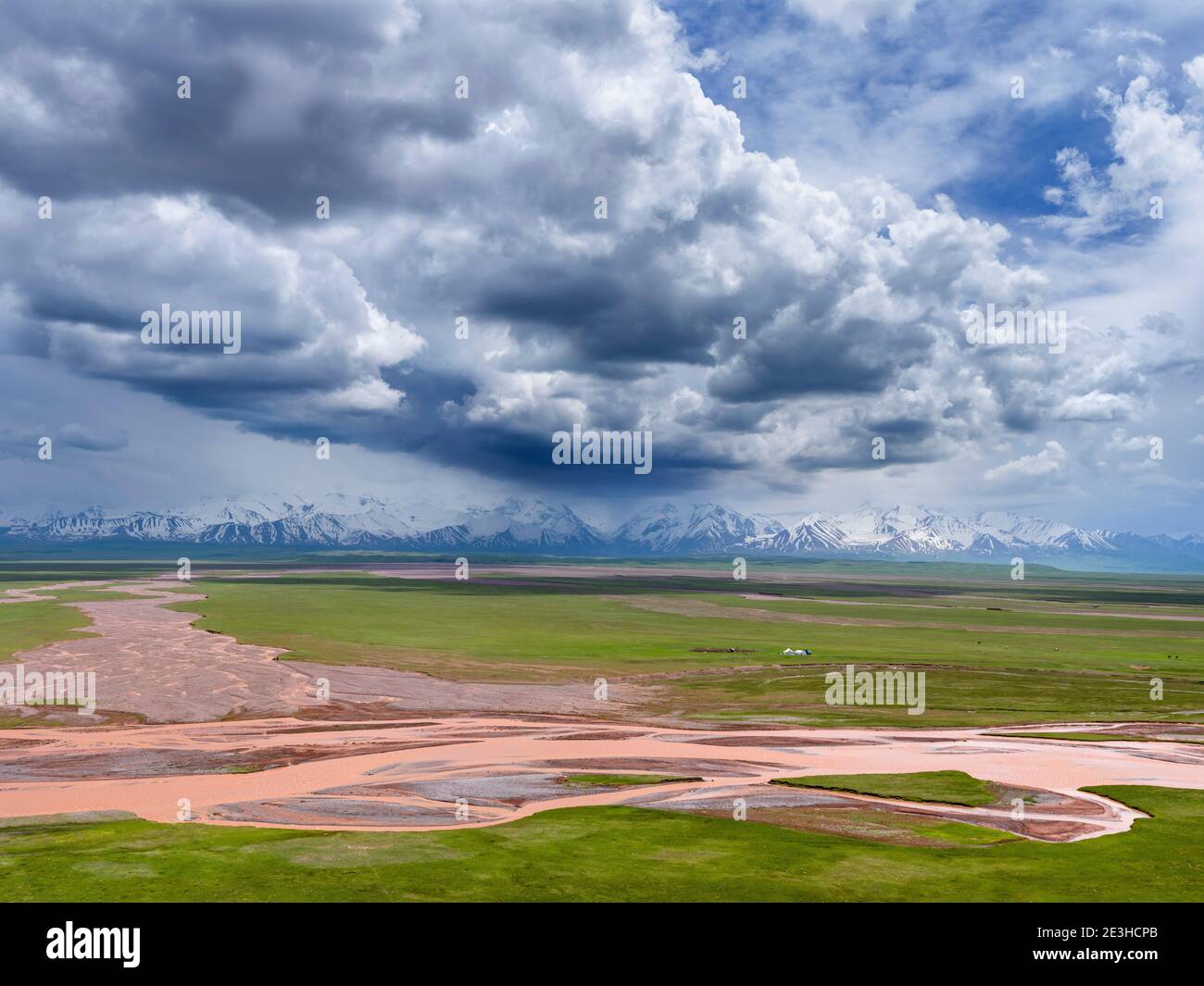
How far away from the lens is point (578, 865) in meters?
32.9

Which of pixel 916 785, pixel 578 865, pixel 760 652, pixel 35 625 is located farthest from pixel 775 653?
pixel 35 625

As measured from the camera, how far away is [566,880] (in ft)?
102

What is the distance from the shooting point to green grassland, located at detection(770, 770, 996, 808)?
47.8 metres

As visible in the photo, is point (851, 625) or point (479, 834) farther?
point (851, 625)

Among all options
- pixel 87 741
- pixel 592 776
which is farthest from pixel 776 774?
pixel 87 741

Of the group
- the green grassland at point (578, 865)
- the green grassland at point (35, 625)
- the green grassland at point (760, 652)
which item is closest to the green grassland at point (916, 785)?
the green grassland at point (578, 865)

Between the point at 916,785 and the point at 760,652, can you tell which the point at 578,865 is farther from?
the point at 760,652

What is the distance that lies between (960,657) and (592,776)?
87244mm

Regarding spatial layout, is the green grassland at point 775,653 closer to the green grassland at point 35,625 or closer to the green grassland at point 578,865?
the green grassland at point 35,625

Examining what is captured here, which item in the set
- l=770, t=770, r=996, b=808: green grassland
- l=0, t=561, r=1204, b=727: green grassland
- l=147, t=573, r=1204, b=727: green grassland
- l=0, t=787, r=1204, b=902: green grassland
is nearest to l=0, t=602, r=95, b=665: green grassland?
l=0, t=561, r=1204, b=727: green grassland

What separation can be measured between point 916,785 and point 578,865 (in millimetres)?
27207

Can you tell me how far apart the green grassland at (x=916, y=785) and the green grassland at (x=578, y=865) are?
9.19 metres

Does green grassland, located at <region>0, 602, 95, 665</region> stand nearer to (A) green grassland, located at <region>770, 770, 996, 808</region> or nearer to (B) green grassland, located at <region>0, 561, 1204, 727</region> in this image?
(B) green grassland, located at <region>0, 561, 1204, 727</region>
